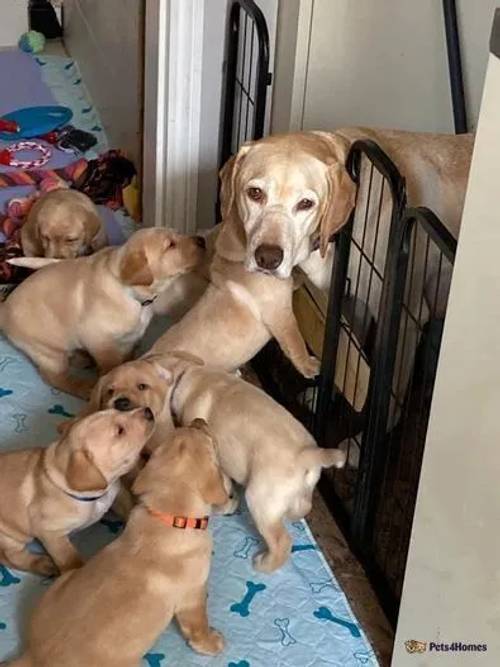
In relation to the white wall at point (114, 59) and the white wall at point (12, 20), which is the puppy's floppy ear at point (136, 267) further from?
the white wall at point (12, 20)

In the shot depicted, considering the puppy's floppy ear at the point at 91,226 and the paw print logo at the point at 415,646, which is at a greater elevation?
the puppy's floppy ear at the point at 91,226

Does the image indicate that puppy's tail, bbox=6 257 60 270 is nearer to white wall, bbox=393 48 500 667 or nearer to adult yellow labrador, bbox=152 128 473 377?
adult yellow labrador, bbox=152 128 473 377

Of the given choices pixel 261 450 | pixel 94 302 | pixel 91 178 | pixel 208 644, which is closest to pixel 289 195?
pixel 261 450

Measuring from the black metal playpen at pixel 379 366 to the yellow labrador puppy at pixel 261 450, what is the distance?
0.44ft

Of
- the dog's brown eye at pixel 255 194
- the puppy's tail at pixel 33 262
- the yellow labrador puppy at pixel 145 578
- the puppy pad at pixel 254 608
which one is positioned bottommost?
the puppy pad at pixel 254 608

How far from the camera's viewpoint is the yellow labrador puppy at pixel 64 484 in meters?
1.89

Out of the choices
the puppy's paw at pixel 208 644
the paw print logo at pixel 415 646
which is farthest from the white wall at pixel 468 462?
the puppy's paw at pixel 208 644

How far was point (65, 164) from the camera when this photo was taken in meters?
3.48

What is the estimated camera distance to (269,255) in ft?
6.84

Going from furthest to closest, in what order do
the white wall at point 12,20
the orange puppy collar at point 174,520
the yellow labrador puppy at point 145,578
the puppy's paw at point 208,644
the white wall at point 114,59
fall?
1. the white wall at point 12,20
2. the white wall at point 114,59
3. the puppy's paw at point 208,644
4. the orange puppy collar at point 174,520
5. the yellow labrador puppy at point 145,578

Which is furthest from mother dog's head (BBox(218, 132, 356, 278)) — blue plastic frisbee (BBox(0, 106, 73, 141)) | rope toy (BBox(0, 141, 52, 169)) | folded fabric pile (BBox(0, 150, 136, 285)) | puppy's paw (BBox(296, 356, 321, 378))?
blue plastic frisbee (BBox(0, 106, 73, 141))

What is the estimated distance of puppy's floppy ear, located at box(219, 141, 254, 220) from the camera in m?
2.16

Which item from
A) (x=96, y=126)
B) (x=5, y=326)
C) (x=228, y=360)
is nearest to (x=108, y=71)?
(x=96, y=126)

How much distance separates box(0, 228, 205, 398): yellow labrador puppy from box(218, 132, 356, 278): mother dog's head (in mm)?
278
